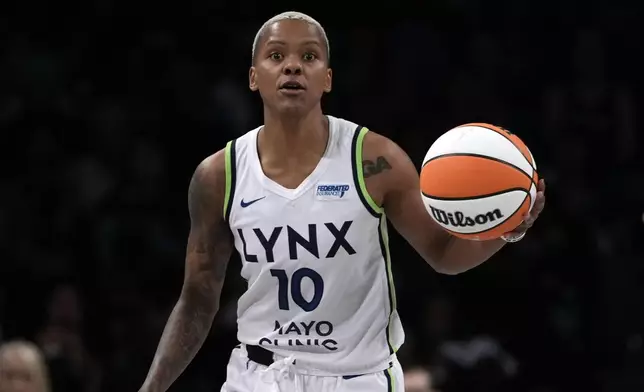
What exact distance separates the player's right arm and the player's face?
349 millimetres

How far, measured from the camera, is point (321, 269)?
4.24 metres

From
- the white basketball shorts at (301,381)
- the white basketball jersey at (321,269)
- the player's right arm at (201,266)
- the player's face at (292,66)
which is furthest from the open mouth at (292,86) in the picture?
the white basketball shorts at (301,381)

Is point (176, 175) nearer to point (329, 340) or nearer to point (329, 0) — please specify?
point (329, 0)

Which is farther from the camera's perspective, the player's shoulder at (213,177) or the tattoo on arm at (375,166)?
the player's shoulder at (213,177)

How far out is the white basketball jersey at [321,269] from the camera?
4.24 m

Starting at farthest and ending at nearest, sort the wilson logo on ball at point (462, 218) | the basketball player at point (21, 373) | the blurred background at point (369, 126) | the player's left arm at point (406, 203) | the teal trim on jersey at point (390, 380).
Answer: the blurred background at point (369, 126), the basketball player at point (21, 373), the teal trim on jersey at point (390, 380), the player's left arm at point (406, 203), the wilson logo on ball at point (462, 218)

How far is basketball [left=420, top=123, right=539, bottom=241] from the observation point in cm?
388

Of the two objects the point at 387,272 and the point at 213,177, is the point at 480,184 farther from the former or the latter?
the point at 213,177

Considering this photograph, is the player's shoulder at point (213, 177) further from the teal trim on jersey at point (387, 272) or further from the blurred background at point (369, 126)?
the blurred background at point (369, 126)

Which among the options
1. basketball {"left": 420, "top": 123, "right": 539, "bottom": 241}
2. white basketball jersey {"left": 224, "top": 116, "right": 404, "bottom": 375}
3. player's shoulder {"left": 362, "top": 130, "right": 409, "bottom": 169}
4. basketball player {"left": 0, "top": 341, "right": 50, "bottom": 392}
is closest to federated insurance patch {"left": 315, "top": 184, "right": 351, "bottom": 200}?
white basketball jersey {"left": 224, "top": 116, "right": 404, "bottom": 375}

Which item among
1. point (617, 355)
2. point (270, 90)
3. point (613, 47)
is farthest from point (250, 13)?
point (270, 90)

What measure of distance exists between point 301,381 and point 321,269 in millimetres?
398

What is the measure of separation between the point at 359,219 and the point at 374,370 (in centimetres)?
53

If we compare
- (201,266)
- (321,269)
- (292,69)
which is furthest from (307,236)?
(292,69)
